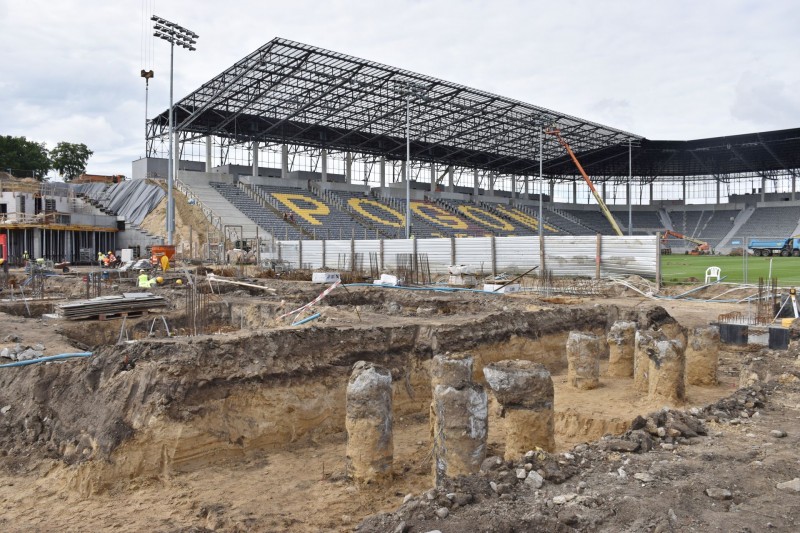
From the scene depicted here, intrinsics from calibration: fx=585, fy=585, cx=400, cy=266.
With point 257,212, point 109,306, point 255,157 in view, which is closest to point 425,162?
point 255,157

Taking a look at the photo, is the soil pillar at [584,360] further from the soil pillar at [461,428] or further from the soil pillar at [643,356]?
the soil pillar at [461,428]

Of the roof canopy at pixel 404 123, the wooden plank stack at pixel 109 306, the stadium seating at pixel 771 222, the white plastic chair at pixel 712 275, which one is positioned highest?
the roof canopy at pixel 404 123

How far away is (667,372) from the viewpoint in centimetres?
994

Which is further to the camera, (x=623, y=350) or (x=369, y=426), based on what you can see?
(x=623, y=350)

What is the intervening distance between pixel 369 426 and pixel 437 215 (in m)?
50.3

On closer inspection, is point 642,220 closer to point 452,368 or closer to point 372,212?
point 372,212

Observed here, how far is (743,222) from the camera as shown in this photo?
70688 mm

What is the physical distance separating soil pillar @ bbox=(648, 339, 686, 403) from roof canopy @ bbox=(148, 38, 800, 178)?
30.6 meters

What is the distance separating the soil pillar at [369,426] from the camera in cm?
748

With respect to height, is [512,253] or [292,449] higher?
[512,253]

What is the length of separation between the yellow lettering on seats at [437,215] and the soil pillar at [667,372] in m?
43.9

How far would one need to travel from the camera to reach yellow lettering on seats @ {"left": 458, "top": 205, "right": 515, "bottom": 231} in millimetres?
59688

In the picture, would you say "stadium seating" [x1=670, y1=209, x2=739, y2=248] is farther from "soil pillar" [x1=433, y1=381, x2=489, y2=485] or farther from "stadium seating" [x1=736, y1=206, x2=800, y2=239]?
"soil pillar" [x1=433, y1=381, x2=489, y2=485]

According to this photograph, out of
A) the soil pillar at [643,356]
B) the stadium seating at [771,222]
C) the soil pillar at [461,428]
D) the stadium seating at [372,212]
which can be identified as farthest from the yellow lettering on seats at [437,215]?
the soil pillar at [461,428]
